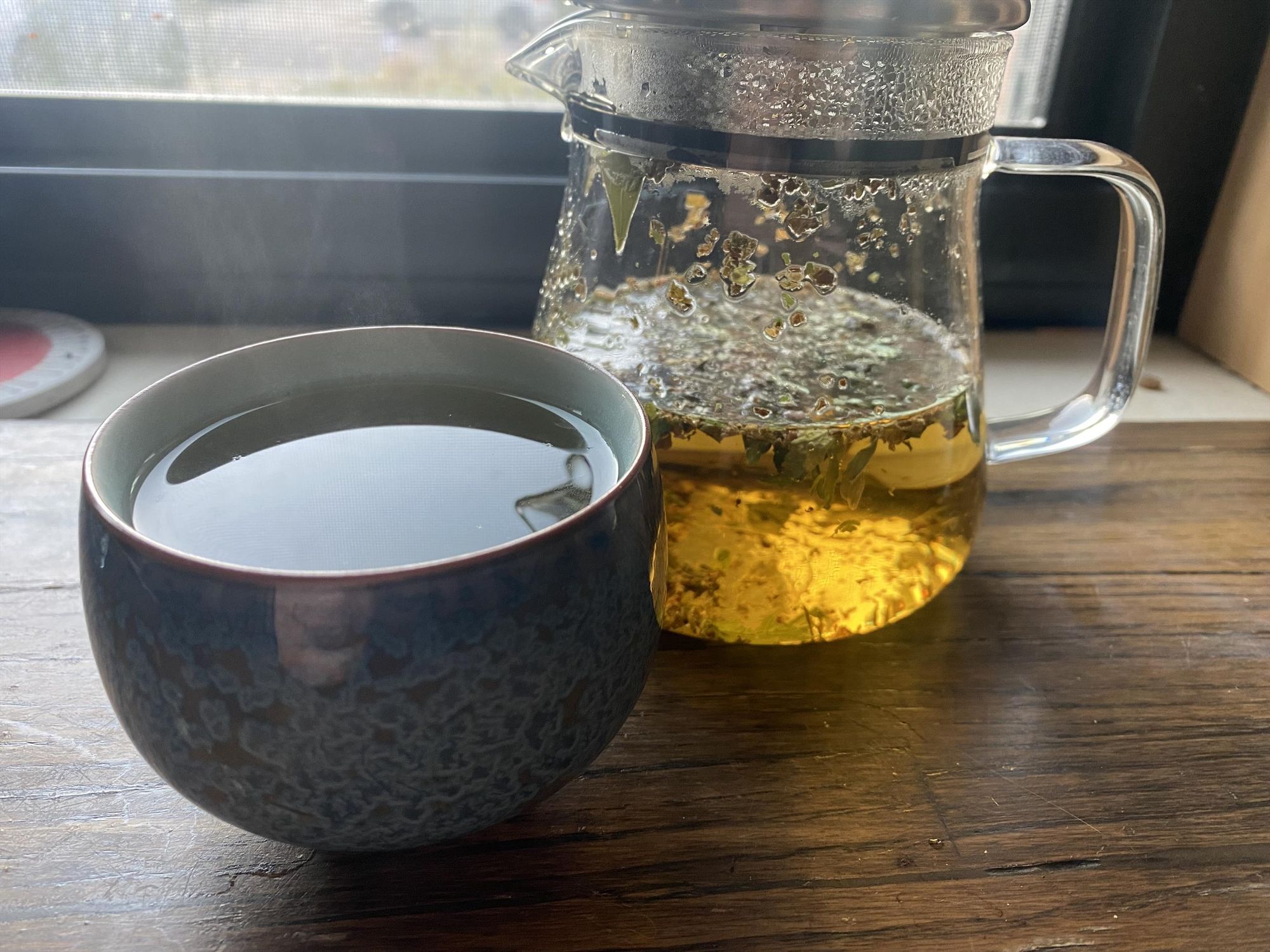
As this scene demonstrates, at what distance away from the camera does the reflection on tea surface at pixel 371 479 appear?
11.6 inches

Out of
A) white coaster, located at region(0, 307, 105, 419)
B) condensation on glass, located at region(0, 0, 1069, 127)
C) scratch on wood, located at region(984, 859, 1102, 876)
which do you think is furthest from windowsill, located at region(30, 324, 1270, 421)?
scratch on wood, located at region(984, 859, 1102, 876)

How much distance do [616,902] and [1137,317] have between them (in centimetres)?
36

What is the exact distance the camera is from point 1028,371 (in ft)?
2.74

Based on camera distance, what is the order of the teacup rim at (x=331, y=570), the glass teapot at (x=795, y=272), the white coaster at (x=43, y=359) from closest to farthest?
the teacup rim at (x=331, y=570) < the glass teapot at (x=795, y=272) < the white coaster at (x=43, y=359)

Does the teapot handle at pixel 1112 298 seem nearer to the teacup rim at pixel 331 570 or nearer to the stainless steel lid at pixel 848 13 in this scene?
the stainless steel lid at pixel 848 13

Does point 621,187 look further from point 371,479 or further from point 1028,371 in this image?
point 1028,371

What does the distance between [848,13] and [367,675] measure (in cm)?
25

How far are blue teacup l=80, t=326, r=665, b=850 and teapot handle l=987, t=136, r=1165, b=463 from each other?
0.79 ft

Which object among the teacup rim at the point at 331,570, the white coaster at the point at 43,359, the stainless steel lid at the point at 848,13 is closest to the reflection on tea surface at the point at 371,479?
the teacup rim at the point at 331,570

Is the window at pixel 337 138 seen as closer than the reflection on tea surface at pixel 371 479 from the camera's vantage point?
No

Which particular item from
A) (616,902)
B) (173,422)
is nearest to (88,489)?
(173,422)

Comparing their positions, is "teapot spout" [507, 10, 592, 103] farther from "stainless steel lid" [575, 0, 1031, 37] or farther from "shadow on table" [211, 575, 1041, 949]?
"shadow on table" [211, 575, 1041, 949]

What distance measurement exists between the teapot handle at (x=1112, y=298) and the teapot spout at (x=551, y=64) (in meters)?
0.18

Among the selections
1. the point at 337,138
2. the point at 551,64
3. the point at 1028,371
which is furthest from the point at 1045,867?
the point at 337,138
